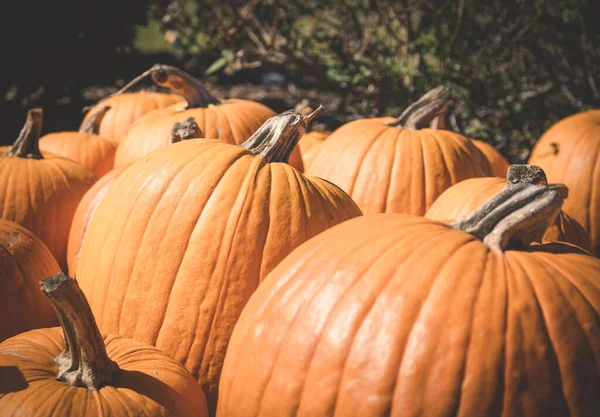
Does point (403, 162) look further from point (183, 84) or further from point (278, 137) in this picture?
point (183, 84)

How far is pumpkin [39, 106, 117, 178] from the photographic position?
373 centimetres

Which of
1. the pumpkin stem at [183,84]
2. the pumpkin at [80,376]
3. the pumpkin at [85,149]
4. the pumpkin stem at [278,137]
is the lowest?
the pumpkin at [80,376]

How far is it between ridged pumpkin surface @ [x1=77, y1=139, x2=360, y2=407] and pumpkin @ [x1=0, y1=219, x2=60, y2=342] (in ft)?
0.94

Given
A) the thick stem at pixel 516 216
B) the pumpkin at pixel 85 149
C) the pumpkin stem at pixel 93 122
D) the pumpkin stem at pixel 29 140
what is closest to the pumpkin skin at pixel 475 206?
the thick stem at pixel 516 216

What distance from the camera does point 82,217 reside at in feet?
9.14

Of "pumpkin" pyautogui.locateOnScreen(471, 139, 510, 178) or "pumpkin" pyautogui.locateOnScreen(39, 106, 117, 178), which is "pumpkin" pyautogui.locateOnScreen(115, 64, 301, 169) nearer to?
"pumpkin" pyautogui.locateOnScreen(39, 106, 117, 178)

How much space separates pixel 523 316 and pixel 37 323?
5.54 ft

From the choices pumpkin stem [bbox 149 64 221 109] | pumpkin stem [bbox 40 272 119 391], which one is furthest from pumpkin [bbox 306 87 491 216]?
pumpkin stem [bbox 40 272 119 391]

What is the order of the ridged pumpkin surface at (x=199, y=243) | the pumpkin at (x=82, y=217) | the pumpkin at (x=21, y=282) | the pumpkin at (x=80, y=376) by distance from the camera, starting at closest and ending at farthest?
the pumpkin at (x=80, y=376)
the ridged pumpkin surface at (x=199, y=243)
the pumpkin at (x=21, y=282)
the pumpkin at (x=82, y=217)

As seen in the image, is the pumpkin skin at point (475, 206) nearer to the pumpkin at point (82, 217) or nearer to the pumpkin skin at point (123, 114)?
the pumpkin at point (82, 217)

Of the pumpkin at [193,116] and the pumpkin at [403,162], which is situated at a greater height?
the pumpkin at [193,116]

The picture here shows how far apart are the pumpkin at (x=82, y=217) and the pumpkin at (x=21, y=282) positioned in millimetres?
414

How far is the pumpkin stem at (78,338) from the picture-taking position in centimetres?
151

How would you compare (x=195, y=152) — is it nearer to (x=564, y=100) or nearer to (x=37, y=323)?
(x=37, y=323)
